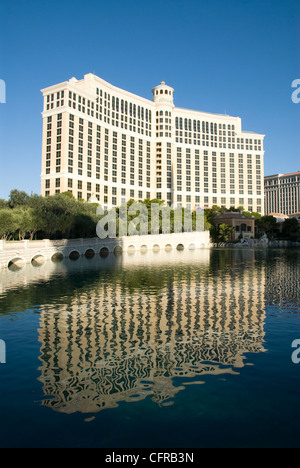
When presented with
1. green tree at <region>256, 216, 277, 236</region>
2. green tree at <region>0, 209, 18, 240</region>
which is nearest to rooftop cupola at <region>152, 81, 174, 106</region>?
green tree at <region>256, 216, 277, 236</region>

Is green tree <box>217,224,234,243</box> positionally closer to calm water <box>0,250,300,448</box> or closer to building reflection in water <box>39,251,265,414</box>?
building reflection in water <box>39,251,265,414</box>

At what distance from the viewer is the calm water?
775 cm

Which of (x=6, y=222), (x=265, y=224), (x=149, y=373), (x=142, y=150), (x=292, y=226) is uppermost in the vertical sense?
(x=142, y=150)

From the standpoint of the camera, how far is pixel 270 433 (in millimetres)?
7711

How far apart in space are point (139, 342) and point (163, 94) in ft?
526

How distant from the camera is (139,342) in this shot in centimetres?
1393

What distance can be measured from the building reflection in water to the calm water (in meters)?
0.05

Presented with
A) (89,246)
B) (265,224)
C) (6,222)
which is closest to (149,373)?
(6,222)

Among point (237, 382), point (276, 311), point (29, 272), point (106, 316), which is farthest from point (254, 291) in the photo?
point (29, 272)

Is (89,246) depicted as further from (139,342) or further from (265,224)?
(265,224)

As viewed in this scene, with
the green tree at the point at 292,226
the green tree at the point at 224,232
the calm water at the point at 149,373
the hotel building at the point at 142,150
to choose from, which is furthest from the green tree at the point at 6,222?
the green tree at the point at 292,226

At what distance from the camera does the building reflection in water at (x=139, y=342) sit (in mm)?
9797

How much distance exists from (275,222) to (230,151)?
55.6 m

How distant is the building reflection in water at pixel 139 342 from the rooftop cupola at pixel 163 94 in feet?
480
